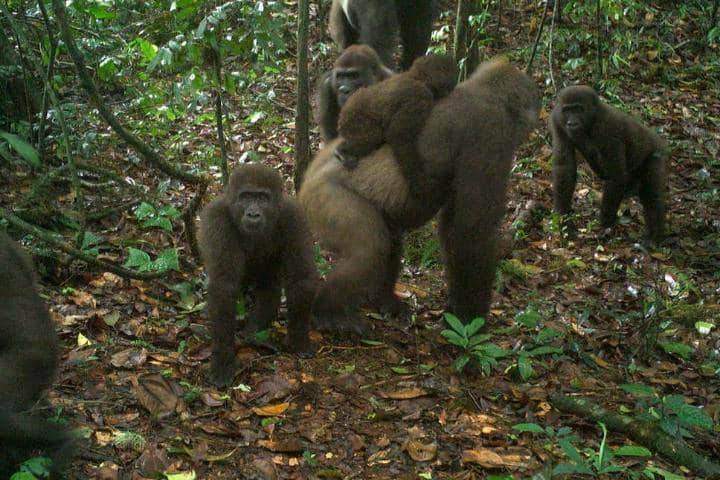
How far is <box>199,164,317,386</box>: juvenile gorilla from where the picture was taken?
4.79 m

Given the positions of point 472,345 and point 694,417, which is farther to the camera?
point 472,345

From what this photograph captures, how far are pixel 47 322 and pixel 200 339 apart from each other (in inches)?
69.9

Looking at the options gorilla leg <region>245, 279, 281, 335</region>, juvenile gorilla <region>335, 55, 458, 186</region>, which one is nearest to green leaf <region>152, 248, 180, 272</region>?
gorilla leg <region>245, 279, 281, 335</region>

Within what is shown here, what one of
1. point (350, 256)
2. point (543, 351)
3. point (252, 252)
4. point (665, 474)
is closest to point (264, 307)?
point (252, 252)

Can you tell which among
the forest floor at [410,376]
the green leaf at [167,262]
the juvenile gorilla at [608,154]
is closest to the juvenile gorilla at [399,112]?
the forest floor at [410,376]

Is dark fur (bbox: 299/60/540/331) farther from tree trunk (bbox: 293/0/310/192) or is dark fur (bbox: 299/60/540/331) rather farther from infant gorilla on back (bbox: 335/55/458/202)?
tree trunk (bbox: 293/0/310/192)

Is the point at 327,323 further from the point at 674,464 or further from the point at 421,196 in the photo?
the point at 674,464

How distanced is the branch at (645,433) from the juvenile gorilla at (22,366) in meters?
3.19

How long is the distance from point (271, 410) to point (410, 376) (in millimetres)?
1153

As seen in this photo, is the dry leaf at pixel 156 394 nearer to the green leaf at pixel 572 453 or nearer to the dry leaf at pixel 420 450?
the dry leaf at pixel 420 450

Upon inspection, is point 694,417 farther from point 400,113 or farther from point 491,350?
point 400,113

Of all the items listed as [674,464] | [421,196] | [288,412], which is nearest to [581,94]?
[421,196]

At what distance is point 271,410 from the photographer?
14.8 ft

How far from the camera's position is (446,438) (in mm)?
4445
